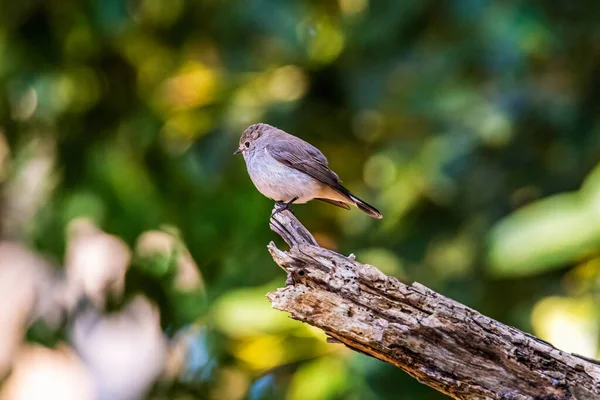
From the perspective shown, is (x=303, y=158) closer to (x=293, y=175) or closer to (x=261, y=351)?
(x=293, y=175)

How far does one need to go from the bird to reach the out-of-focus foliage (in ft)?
3.21

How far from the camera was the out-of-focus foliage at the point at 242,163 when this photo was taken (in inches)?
190

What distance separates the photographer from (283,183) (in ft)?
11.5

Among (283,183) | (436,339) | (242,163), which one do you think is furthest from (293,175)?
(242,163)

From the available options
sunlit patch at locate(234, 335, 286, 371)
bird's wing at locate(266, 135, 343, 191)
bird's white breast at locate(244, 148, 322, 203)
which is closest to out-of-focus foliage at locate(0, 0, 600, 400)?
sunlit patch at locate(234, 335, 286, 371)

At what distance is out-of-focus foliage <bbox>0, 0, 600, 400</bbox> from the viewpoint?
190 inches

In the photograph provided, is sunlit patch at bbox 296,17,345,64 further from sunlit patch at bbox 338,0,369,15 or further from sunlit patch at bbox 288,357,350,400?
sunlit patch at bbox 288,357,350,400

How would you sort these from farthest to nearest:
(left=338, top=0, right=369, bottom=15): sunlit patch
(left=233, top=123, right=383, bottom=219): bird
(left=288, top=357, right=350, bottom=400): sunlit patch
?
1. (left=338, top=0, right=369, bottom=15): sunlit patch
2. (left=288, top=357, right=350, bottom=400): sunlit patch
3. (left=233, top=123, right=383, bottom=219): bird

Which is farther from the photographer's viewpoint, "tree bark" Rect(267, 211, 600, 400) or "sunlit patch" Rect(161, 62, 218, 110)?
"sunlit patch" Rect(161, 62, 218, 110)

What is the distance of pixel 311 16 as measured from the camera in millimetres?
5023

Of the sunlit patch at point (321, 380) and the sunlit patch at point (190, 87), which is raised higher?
the sunlit patch at point (190, 87)

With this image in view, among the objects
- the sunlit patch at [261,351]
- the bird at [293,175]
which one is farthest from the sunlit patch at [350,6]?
the sunlit patch at [261,351]

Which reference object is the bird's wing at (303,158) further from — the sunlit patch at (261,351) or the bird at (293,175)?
the sunlit patch at (261,351)

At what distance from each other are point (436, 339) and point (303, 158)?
1428mm
